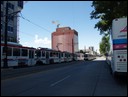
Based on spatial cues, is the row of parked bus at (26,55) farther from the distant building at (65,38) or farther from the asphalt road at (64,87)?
the distant building at (65,38)

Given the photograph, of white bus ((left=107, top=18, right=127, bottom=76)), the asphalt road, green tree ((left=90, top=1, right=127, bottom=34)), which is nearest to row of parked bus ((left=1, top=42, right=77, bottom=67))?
green tree ((left=90, top=1, right=127, bottom=34))

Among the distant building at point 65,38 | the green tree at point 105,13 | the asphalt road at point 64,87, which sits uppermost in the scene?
the distant building at point 65,38

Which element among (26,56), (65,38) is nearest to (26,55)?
(26,56)

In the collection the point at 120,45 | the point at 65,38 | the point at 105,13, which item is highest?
the point at 65,38

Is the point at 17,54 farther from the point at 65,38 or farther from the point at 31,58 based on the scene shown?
the point at 65,38

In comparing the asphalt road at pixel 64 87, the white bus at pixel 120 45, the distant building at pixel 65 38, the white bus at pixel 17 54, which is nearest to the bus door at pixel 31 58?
the white bus at pixel 17 54

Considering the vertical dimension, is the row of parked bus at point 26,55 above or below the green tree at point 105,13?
below

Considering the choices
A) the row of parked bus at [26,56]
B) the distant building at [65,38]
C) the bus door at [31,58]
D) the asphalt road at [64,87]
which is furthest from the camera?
the distant building at [65,38]

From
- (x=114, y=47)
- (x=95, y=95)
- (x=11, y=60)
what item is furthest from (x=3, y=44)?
(x=95, y=95)

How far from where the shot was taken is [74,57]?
91.2 meters

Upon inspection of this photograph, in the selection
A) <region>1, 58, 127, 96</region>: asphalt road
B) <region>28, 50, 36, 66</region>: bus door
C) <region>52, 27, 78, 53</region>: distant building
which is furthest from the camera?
<region>52, 27, 78, 53</region>: distant building

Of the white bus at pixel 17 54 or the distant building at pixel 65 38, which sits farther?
the distant building at pixel 65 38

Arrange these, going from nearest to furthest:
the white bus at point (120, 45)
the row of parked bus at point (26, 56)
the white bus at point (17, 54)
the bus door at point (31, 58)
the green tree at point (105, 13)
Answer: the white bus at point (120, 45), the green tree at point (105, 13), the white bus at point (17, 54), the row of parked bus at point (26, 56), the bus door at point (31, 58)

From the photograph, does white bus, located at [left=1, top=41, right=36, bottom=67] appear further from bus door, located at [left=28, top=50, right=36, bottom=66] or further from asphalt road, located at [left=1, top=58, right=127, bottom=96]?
Result: asphalt road, located at [left=1, top=58, right=127, bottom=96]
